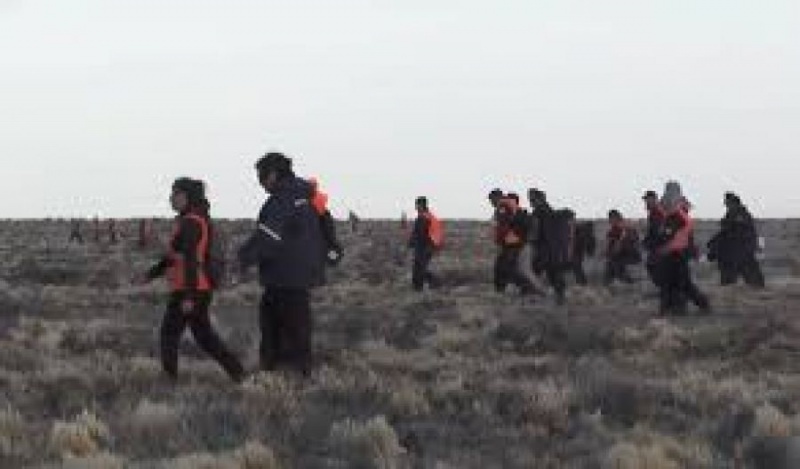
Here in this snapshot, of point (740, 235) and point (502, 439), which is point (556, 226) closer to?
point (740, 235)

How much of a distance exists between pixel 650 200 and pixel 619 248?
23.8 feet

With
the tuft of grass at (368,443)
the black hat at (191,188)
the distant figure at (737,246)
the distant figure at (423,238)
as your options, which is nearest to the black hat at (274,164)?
the black hat at (191,188)

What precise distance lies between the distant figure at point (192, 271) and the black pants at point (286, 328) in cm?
56

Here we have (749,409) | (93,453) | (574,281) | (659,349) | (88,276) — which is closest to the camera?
(93,453)

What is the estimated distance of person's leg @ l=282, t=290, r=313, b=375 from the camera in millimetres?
13289

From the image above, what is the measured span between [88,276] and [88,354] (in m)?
21.2

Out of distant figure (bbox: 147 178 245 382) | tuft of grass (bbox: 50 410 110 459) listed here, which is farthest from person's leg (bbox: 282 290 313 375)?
tuft of grass (bbox: 50 410 110 459)

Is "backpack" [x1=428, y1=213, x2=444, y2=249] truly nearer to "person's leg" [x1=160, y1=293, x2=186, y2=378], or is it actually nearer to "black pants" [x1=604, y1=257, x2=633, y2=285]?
"black pants" [x1=604, y1=257, x2=633, y2=285]

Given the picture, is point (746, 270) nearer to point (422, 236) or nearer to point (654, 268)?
point (422, 236)

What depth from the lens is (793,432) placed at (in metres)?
10.1

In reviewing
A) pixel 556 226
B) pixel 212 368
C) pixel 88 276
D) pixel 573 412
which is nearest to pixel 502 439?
pixel 573 412

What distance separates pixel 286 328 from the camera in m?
13.3

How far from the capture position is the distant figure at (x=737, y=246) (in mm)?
27172

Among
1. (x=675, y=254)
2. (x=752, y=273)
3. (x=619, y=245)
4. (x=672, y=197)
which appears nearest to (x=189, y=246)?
(x=672, y=197)
